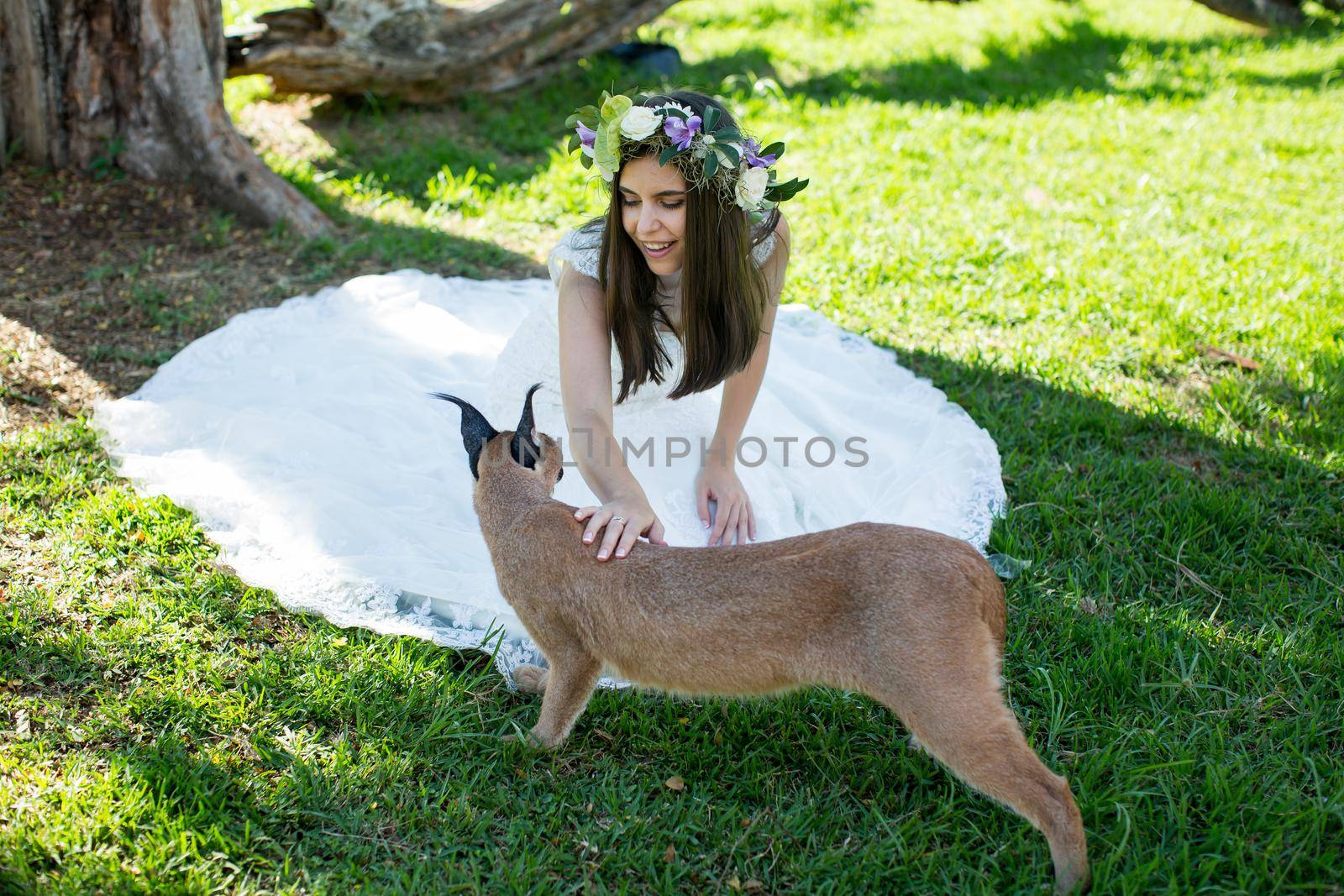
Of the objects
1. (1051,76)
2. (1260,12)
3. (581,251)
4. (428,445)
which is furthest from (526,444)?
(1260,12)

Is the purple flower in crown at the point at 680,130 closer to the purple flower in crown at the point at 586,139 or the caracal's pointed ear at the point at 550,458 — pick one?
the purple flower in crown at the point at 586,139

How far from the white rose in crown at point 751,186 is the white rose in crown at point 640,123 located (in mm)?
338

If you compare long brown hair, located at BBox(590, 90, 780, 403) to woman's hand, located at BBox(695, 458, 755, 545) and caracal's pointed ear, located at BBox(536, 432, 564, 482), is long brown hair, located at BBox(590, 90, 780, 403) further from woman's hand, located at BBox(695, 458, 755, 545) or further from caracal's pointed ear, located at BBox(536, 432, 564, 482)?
caracal's pointed ear, located at BBox(536, 432, 564, 482)

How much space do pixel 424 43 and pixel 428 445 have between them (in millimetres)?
4554

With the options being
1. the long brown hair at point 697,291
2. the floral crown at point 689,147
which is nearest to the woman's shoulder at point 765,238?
the long brown hair at point 697,291

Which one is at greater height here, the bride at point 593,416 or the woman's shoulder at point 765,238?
the woman's shoulder at point 765,238

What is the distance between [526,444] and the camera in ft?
9.64

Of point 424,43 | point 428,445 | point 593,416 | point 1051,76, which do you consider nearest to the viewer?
point 593,416

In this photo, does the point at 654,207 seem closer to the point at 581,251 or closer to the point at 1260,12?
the point at 581,251

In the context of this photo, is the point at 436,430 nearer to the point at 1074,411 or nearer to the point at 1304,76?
the point at 1074,411

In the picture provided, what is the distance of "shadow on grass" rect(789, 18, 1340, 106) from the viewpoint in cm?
951

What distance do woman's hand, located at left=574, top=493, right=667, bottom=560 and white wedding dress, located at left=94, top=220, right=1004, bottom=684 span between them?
0.65 m

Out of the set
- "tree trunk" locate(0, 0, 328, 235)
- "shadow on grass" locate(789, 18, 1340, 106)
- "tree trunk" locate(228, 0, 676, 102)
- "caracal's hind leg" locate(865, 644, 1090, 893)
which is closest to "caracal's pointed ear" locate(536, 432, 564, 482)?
"caracal's hind leg" locate(865, 644, 1090, 893)

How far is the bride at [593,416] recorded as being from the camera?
3.39 m
